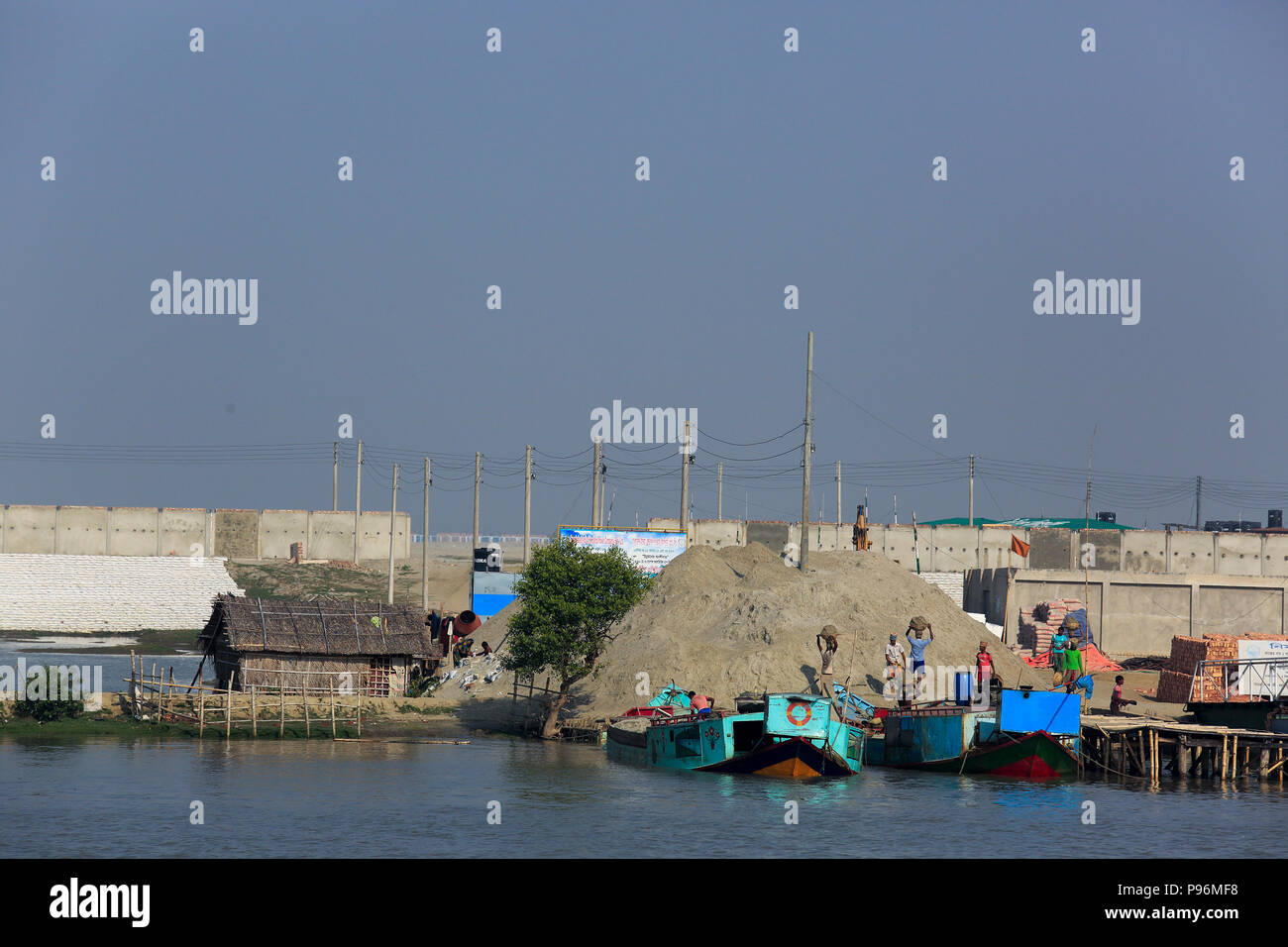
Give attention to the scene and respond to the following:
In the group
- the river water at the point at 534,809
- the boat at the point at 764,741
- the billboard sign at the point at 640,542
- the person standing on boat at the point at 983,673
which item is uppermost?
the billboard sign at the point at 640,542

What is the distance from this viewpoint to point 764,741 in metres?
42.8

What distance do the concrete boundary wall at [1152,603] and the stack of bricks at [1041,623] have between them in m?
0.70

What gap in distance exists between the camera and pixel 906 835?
111 feet

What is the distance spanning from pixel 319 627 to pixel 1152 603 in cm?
4345

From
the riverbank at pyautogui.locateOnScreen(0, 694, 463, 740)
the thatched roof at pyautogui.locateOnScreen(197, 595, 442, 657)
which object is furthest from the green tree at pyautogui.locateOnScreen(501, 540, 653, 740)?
the thatched roof at pyautogui.locateOnScreen(197, 595, 442, 657)

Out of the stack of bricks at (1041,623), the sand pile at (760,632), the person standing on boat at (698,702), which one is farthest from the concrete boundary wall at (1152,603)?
the person standing on boat at (698,702)

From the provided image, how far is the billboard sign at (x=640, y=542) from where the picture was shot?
6969 cm

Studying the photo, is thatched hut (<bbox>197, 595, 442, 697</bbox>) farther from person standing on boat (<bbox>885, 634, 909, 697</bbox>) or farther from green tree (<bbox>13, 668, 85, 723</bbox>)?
person standing on boat (<bbox>885, 634, 909, 697</bbox>)

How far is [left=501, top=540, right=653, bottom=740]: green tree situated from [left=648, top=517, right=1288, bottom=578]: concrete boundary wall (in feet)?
148

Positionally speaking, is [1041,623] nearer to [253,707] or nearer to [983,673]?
[983,673]

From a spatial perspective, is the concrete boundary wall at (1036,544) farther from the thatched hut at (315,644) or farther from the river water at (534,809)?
the river water at (534,809)

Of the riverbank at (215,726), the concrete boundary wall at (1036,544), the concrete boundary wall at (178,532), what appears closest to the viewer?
A: the riverbank at (215,726)

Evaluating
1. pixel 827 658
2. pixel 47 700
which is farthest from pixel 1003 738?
pixel 47 700

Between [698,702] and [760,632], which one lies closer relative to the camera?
[698,702]
